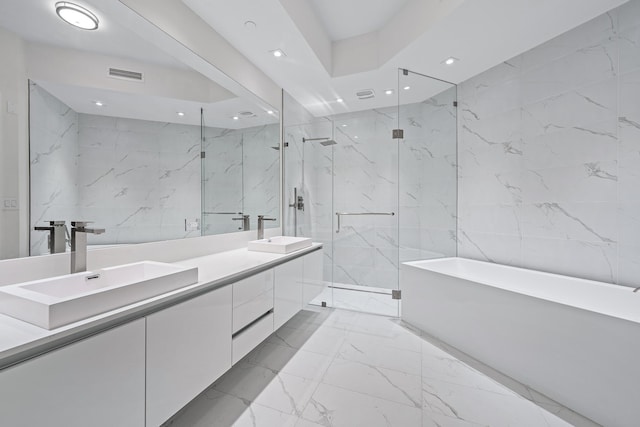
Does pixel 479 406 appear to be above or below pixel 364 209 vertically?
below

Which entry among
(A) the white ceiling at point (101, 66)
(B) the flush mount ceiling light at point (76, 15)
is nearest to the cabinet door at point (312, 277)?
(A) the white ceiling at point (101, 66)

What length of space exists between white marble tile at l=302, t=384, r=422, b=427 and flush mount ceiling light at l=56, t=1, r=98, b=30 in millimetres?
2313

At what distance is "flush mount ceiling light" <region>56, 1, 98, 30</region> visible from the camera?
48.4 inches

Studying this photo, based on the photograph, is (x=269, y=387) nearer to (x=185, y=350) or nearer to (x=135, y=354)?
(x=185, y=350)

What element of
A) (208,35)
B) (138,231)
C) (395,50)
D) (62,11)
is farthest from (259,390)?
(395,50)

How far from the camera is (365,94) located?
331 cm

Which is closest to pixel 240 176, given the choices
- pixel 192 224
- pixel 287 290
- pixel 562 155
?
pixel 192 224

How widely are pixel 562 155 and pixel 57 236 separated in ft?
11.5

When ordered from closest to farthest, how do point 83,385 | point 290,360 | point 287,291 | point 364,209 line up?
point 83,385 → point 290,360 → point 287,291 → point 364,209

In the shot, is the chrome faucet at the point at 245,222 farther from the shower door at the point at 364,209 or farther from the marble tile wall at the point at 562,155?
the marble tile wall at the point at 562,155

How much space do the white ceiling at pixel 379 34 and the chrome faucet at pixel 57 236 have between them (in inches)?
63.6

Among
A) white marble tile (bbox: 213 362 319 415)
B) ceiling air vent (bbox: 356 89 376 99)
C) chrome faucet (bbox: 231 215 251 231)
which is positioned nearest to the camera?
white marble tile (bbox: 213 362 319 415)

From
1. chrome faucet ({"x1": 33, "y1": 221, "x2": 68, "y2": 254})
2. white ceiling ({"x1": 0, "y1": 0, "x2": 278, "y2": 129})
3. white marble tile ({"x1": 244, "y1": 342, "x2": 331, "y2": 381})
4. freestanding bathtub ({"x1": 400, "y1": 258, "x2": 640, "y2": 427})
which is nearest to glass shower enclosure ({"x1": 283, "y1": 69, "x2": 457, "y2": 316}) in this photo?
freestanding bathtub ({"x1": 400, "y1": 258, "x2": 640, "y2": 427})

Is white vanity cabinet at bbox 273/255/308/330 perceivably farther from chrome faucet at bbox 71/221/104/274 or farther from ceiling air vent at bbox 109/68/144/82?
ceiling air vent at bbox 109/68/144/82
